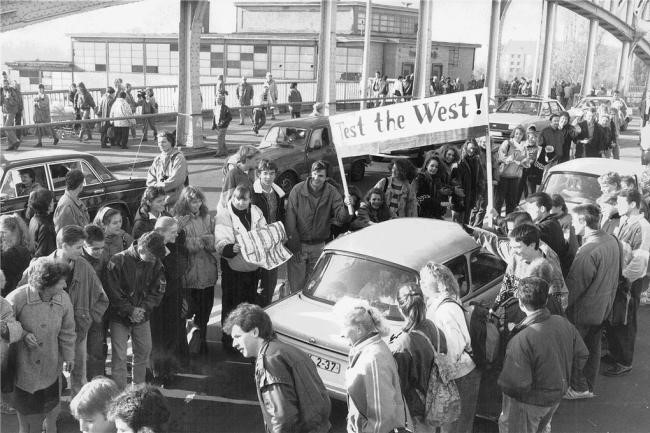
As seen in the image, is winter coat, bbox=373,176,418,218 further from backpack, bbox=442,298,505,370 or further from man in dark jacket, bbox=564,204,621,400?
backpack, bbox=442,298,505,370

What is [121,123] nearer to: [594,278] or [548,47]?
[594,278]

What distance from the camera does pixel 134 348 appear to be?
20.0 feet

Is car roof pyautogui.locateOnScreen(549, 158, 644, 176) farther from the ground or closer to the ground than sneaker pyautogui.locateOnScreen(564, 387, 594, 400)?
farther from the ground

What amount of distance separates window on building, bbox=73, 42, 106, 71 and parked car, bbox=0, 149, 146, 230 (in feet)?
143

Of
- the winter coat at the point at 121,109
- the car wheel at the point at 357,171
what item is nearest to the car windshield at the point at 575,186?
the car wheel at the point at 357,171

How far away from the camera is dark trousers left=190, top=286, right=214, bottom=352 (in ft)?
22.8

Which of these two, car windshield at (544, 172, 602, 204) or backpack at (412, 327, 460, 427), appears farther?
car windshield at (544, 172, 602, 204)

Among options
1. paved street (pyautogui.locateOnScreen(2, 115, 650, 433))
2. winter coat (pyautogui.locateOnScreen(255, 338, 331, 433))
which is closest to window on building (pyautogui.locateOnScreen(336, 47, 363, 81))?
paved street (pyautogui.locateOnScreen(2, 115, 650, 433))

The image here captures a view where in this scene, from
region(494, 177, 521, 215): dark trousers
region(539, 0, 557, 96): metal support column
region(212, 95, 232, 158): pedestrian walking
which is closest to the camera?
region(494, 177, 521, 215): dark trousers

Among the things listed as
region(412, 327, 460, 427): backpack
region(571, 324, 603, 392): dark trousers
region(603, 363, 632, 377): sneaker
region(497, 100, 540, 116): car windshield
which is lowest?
region(603, 363, 632, 377): sneaker

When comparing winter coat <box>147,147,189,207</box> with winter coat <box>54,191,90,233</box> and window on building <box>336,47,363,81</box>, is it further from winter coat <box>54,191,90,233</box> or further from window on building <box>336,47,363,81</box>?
window on building <box>336,47,363,81</box>

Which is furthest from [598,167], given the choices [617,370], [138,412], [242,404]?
[138,412]

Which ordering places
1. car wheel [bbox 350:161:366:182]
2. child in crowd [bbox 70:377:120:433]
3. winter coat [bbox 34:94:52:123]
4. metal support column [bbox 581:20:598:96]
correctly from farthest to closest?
metal support column [bbox 581:20:598:96] → winter coat [bbox 34:94:52:123] → car wheel [bbox 350:161:366:182] → child in crowd [bbox 70:377:120:433]

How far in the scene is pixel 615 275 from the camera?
250 inches
